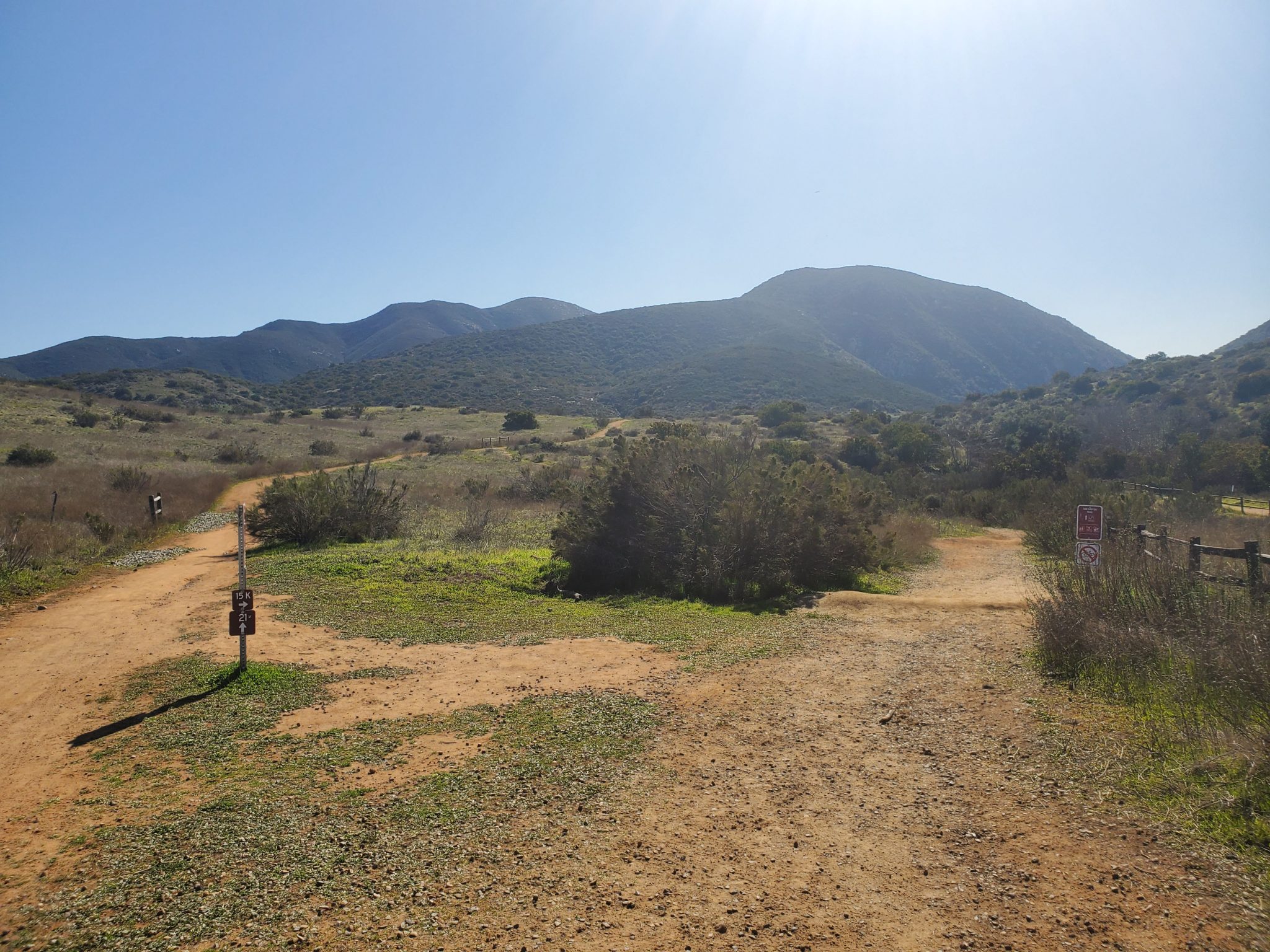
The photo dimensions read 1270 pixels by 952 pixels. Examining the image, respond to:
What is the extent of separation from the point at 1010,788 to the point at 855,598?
7.42m

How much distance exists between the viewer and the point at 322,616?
10664 mm

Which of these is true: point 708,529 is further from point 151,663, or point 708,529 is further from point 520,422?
point 520,422

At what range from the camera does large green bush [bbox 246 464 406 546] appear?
17219mm

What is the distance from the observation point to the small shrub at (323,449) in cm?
3647

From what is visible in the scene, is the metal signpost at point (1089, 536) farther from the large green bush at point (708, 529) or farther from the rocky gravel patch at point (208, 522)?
the rocky gravel patch at point (208, 522)

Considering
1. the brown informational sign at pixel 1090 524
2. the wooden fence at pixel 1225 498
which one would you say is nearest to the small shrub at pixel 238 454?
the brown informational sign at pixel 1090 524

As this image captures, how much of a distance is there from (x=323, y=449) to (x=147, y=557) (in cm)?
2312

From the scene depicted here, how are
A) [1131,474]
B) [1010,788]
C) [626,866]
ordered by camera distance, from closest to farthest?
[626,866]
[1010,788]
[1131,474]

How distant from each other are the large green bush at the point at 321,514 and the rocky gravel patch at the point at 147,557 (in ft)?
6.30

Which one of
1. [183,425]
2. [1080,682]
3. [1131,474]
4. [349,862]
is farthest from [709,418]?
[349,862]

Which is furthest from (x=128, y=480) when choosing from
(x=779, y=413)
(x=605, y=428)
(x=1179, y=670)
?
(x=779, y=413)

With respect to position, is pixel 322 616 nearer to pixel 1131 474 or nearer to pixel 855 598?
pixel 855 598

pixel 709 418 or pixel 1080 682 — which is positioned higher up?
pixel 709 418

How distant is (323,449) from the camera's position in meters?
37.2
